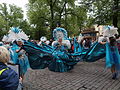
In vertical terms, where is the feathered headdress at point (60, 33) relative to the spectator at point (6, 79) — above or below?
above

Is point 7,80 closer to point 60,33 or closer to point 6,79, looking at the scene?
point 6,79

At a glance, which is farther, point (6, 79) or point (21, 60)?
point (21, 60)

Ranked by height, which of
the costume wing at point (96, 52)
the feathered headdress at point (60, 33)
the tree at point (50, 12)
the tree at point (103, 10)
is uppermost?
the tree at point (50, 12)

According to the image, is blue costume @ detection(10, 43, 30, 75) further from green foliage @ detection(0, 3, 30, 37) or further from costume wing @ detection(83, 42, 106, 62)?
green foliage @ detection(0, 3, 30, 37)

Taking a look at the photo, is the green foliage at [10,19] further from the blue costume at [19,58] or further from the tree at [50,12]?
the blue costume at [19,58]

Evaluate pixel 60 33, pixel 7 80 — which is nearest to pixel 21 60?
pixel 60 33

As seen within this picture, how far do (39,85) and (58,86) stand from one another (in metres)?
0.63

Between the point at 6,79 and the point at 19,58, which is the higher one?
the point at 6,79

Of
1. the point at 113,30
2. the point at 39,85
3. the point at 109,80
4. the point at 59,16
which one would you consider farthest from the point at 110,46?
the point at 59,16

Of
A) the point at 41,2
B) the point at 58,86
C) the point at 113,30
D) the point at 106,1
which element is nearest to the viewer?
the point at 58,86

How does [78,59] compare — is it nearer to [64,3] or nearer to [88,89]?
[88,89]

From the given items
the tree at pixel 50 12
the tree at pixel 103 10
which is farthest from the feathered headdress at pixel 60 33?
the tree at pixel 50 12

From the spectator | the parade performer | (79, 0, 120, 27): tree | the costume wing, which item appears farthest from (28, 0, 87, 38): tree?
the spectator

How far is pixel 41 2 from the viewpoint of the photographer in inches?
840
